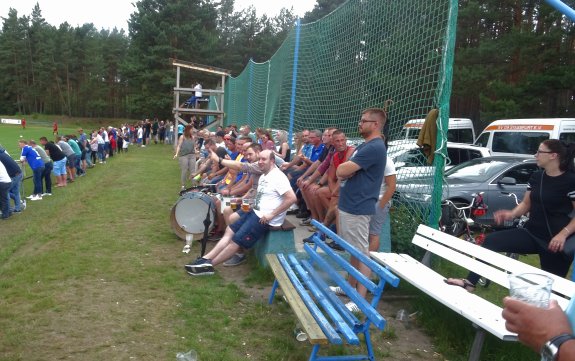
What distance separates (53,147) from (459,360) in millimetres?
12698

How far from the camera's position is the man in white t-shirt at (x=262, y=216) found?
5.60 meters

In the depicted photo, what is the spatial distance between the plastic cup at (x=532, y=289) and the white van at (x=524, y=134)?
38.5 feet

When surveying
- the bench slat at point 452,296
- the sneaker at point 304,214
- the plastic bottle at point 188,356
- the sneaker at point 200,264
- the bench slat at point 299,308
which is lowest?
the plastic bottle at point 188,356

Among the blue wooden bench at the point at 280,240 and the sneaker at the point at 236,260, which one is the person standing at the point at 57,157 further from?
the blue wooden bench at the point at 280,240

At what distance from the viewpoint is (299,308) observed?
3709 mm

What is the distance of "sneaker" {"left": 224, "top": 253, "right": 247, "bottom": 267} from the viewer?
6.13 metres

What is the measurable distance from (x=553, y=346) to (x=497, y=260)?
2.67 meters

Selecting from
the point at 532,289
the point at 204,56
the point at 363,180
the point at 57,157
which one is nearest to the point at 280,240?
the point at 363,180

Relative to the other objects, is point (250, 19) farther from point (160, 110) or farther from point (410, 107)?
point (410, 107)

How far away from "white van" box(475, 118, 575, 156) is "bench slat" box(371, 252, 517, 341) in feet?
30.4

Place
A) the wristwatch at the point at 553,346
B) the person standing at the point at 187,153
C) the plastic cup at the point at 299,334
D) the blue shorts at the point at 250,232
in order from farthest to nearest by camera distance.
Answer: the person standing at the point at 187,153 < the blue shorts at the point at 250,232 < the plastic cup at the point at 299,334 < the wristwatch at the point at 553,346

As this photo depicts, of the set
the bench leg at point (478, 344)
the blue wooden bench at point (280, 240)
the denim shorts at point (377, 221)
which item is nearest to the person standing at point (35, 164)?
the blue wooden bench at point (280, 240)

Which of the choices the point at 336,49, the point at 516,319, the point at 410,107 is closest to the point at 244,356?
the point at 516,319

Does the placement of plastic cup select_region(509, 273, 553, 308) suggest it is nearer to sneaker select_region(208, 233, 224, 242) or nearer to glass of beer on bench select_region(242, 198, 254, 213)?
glass of beer on bench select_region(242, 198, 254, 213)
